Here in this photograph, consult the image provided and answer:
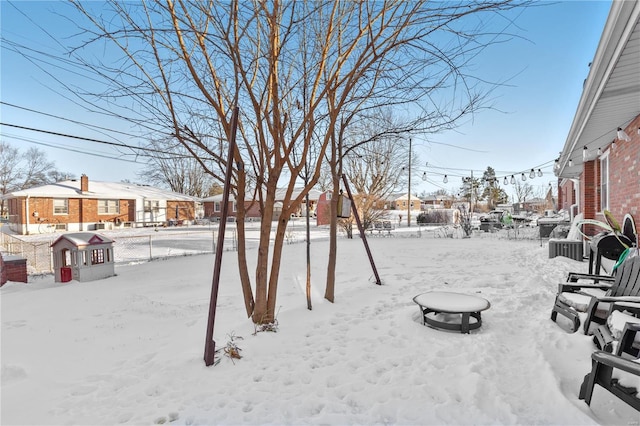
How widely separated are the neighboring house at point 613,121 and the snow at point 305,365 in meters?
2.55

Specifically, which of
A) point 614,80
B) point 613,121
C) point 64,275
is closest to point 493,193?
point 613,121

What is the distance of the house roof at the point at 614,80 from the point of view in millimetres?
2498

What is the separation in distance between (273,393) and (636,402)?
2245 mm

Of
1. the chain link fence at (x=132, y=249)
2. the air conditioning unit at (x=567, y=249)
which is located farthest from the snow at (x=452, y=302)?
the chain link fence at (x=132, y=249)

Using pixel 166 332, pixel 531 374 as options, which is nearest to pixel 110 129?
pixel 166 332

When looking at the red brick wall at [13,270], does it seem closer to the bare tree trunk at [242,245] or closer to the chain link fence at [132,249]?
the chain link fence at [132,249]

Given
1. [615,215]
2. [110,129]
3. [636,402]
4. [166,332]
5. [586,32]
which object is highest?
[586,32]

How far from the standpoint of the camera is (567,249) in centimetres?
818

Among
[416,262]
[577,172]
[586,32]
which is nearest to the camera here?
[586,32]

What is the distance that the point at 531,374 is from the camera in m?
2.52

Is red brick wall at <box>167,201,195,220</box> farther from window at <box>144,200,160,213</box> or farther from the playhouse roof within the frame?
the playhouse roof

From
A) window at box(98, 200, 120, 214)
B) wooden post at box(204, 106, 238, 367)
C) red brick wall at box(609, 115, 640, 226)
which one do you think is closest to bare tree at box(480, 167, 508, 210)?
red brick wall at box(609, 115, 640, 226)

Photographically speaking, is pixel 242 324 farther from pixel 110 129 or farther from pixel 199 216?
pixel 199 216

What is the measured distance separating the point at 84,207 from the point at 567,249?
90.0 feet
